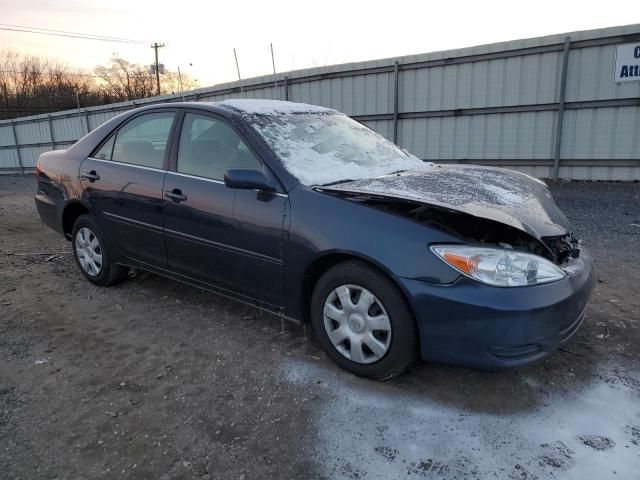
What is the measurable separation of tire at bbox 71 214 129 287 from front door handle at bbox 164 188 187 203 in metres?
1.06

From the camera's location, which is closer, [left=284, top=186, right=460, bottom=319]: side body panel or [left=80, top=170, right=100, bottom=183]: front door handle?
[left=284, top=186, right=460, bottom=319]: side body panel

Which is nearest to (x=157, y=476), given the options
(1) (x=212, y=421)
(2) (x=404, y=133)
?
(1) (x=212, y=421)

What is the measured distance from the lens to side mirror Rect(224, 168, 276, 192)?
2.92 meters

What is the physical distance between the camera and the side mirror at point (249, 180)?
9.59ft

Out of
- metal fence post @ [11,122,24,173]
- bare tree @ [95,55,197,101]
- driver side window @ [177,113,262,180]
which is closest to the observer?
driver side window @ [177,113,262,180]

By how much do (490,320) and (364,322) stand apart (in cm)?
67

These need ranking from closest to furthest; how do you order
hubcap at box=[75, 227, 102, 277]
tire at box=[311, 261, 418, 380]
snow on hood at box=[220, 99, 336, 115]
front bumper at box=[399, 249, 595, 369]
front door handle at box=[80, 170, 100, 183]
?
front bumper at box=[399, 249, 595, 369] → tire at box=[311, 261, 418, 380] → snow on hood at box=[220, 99, 336, 115] → front door handle at box=[80, 170, 100, 183] → hubcap at box=[75, 227, 102, 277]

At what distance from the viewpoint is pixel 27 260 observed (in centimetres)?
548

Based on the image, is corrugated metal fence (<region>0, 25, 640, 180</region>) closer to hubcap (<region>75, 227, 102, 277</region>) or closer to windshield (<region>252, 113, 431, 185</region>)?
windshield (<region>252, 113, 431, 185</region>)

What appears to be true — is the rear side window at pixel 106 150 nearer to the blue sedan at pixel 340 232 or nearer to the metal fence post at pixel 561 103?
the blue sedan at pixel 340 232

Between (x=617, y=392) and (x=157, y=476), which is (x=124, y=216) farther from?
(x=617, y=392)

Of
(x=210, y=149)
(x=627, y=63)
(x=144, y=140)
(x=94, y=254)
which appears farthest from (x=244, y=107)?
(x=627, y=63)

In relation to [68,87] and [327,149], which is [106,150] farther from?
[68,87]

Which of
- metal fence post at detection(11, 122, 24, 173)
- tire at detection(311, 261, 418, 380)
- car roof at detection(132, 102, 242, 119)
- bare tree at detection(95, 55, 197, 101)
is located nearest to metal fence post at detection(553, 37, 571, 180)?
car roof at detection(132, 102, 242, 119)
